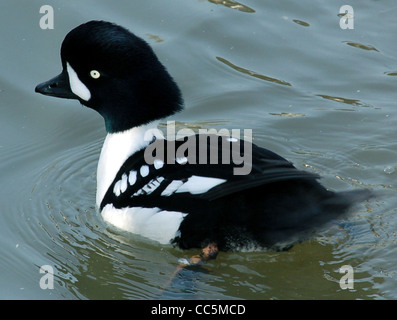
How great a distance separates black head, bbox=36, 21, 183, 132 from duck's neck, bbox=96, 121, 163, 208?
0.19 feet

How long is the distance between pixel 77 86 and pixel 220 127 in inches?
66.3

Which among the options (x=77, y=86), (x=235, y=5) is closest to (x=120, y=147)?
(x=77, y=86)

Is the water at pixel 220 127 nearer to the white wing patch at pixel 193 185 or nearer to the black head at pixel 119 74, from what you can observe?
the white wing patch at pixel 193 185

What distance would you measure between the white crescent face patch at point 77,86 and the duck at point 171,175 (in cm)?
1

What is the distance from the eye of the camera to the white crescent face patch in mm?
5898

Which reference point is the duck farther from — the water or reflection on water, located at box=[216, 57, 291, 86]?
reflection on water, located at box=[216, 57, 291, 86]

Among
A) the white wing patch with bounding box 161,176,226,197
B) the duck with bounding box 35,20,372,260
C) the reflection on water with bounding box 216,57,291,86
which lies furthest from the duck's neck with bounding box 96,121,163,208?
the reflection on water with bounding box 216,57,291,86

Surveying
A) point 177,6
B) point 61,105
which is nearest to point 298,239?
point 61,105

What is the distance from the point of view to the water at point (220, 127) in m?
5.47

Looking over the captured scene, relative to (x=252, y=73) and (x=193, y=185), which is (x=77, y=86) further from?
(x=252, y=73)

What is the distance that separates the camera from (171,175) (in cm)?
529

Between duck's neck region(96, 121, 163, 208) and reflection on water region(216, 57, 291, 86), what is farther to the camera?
reflection on water region(216, 57, 291, 86)

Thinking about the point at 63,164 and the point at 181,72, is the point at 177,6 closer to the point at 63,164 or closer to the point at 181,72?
the point at 181,72
